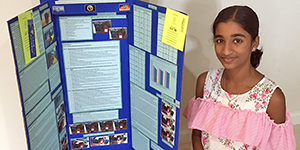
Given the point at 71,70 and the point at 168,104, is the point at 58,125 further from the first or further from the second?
the point at 168,104

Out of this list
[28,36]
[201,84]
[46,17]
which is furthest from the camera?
[201,84]

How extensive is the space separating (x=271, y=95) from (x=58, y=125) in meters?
0.72

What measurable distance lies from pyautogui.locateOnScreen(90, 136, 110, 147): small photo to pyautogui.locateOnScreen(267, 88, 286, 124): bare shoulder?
1.91ft

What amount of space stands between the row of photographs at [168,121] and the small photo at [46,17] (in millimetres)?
410

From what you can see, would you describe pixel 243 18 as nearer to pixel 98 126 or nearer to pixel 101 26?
pixel 101 26

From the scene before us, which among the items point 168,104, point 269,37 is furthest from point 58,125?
point 269,37

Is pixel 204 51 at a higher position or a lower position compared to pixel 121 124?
higher

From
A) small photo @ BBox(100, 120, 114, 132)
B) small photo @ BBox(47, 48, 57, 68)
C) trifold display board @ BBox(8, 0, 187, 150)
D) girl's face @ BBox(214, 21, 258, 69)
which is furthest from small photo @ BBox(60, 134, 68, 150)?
girl's face @ BBox(214, 21, 258, 69)

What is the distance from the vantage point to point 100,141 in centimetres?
116

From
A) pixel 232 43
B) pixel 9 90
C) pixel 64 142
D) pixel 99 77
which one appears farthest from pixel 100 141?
pixel 232 43

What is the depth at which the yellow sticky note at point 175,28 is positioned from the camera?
0.81 meters

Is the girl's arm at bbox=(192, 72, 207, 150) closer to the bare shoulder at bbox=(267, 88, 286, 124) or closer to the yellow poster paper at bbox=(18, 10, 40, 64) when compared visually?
the bare shoulder at bbox=(267, 88, 286, 124)

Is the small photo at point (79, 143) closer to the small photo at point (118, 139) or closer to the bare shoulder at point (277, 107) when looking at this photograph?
the small photo at point (118, 139)

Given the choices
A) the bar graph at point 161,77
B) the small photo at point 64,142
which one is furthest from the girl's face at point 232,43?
the small photo at point 64,142
